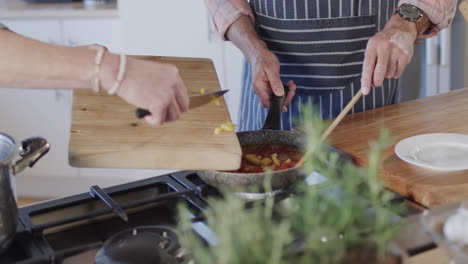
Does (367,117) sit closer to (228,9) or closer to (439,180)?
(439,180)

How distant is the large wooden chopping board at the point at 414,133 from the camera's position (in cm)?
116

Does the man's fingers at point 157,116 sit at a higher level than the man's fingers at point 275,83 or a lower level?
higher

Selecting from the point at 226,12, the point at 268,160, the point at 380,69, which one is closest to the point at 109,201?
the point at 268,160

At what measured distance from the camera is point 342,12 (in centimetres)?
170

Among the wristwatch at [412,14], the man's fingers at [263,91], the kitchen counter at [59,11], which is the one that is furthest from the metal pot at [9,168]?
the kitchen counter at [59,11]

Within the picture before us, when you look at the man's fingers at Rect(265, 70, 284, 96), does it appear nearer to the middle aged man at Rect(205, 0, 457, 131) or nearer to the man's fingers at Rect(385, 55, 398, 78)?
the middle aged man at Rect(205, 0, 457, 131)

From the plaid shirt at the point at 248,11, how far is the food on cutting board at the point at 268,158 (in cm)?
54

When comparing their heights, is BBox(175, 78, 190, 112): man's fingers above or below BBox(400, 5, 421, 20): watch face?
below

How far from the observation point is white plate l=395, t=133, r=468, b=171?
125 cm

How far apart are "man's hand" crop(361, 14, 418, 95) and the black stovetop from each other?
440 mm

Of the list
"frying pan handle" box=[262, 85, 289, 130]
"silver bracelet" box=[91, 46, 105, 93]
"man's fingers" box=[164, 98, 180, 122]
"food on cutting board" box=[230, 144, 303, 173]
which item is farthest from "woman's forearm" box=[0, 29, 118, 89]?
"frying pan handle" box=[262, 85, 289, 130]

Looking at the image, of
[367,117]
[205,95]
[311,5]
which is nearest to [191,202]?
[205,95]

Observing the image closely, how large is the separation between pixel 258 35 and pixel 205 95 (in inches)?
19.5

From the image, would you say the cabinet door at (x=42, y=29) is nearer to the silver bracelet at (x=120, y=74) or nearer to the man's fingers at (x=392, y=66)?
the man's fingers at (x=392, y=66)
